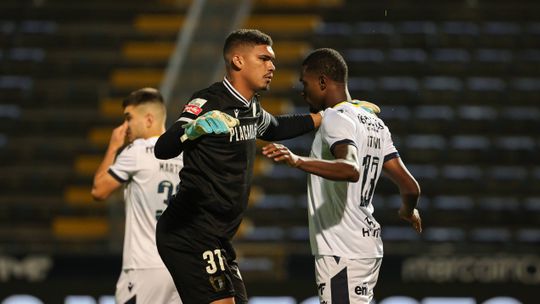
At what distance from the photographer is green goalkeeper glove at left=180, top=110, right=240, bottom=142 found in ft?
15.3

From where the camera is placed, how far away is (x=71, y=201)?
12805 mm

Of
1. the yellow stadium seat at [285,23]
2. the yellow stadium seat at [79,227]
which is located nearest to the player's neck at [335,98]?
the yellow stadium seat at [79,227]

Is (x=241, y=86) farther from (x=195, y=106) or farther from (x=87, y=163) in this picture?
(x=87, y=163)

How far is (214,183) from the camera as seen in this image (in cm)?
507

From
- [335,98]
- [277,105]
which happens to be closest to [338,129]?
[335,98]

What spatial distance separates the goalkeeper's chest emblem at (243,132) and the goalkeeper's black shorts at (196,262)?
51cm

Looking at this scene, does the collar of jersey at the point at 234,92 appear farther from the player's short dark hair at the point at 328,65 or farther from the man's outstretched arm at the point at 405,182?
the man's outstretched arm at the point at 405,182

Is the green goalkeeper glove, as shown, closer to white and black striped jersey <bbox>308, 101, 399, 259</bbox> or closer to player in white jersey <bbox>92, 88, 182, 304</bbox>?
white and black striped jersey <bbox>308, 101, 399, 259</bbox>

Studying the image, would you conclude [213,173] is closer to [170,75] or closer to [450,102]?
[170,75]

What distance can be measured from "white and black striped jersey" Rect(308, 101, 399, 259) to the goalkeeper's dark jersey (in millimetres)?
456

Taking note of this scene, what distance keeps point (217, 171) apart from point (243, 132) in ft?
0.85

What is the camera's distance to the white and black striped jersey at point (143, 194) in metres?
6.43

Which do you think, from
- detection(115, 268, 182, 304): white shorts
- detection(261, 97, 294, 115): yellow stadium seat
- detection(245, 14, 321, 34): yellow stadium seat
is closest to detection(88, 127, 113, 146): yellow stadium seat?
detection(261, 97, 294, 115): yellow stadium seat

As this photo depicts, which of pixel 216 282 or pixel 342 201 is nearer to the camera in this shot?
pixel 216 282
